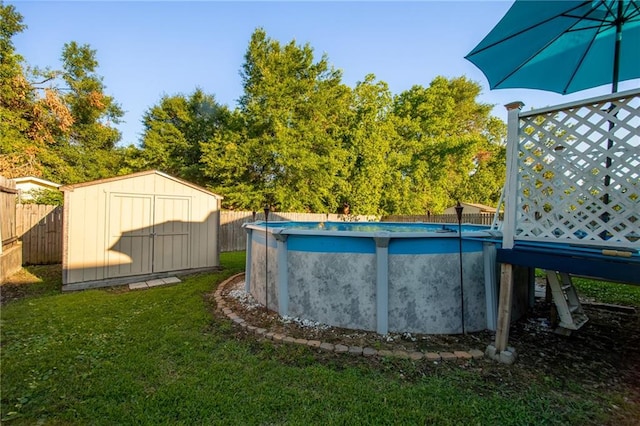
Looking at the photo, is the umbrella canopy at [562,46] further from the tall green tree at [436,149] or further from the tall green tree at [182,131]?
the tall green tree at [182,131]

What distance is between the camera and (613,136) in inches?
90.6

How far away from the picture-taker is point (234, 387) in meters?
2.40

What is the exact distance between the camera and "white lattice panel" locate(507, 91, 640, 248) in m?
2.28

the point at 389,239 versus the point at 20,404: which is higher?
the point at 389,239

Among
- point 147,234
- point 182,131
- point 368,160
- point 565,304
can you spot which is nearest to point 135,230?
point 147,234

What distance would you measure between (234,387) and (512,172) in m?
3.33

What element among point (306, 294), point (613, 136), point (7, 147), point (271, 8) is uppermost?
point (271, 8)

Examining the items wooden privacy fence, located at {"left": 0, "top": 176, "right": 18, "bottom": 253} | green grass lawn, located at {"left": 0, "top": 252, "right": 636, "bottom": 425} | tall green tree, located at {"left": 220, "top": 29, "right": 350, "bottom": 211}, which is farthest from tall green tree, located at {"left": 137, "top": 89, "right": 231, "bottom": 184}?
green grass lawn, located at {"left": 0, "top": 252, "right": 636, "bottom": 425}

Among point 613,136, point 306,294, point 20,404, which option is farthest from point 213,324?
point 613,136

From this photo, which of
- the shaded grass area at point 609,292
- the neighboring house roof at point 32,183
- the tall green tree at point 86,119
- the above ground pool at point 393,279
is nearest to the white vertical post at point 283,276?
the above ground pool at point 393,279

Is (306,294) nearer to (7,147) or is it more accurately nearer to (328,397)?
(328,397)

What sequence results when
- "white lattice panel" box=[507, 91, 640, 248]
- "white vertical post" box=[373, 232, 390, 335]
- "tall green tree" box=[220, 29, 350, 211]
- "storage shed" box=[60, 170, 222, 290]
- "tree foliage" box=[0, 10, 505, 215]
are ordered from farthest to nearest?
"tall green tree" box=[220, 29, 350, 211], "tree foliage" box=[0, 10, 505, 215], "storage shed" box=[60, 170, 222, 290], "white vertical post" box=[373, 232, 390, 335], "white lattice panel" box=[507, 91, 640, 248]

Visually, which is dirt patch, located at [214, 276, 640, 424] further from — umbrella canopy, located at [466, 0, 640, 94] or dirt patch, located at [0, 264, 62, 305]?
dirt patch, located at [0, 264, 62, 305]

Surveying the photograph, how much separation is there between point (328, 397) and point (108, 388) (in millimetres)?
1881
